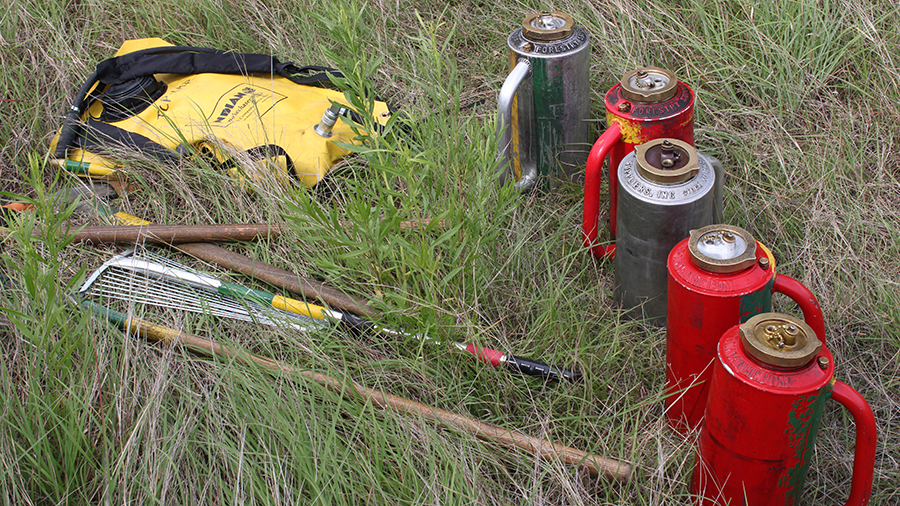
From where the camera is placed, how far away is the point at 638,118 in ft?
7.64

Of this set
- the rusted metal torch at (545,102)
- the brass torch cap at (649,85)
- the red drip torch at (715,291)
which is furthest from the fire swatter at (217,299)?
the brass torch cap at (649,85)

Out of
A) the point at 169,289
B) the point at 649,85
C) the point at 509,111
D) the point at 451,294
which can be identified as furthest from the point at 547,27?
the point at 169,289

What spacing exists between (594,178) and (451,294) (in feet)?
2.15

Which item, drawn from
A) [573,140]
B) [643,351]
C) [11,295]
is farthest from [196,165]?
[643,351]

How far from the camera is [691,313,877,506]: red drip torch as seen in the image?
1.51m

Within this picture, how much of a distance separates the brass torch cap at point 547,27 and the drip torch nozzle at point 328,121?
865mm

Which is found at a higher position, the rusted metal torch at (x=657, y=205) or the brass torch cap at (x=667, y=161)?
the brass torch cap at (x=667, y=161)

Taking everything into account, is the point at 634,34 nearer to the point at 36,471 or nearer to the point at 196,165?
the point at 196,165

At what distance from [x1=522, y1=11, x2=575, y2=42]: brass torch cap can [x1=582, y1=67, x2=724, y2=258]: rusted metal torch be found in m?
0.39

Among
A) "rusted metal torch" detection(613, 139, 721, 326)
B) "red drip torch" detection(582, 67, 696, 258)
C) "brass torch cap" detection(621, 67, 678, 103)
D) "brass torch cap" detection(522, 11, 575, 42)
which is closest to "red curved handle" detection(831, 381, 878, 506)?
"rusted metal torch" detection(613, 139, 721, 326)

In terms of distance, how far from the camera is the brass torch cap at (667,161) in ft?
6.75

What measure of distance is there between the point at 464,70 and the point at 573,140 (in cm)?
87

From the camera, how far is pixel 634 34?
10.3ft

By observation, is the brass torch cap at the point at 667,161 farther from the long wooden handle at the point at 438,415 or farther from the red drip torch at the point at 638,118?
the long wooden handle at the point at 438,415
